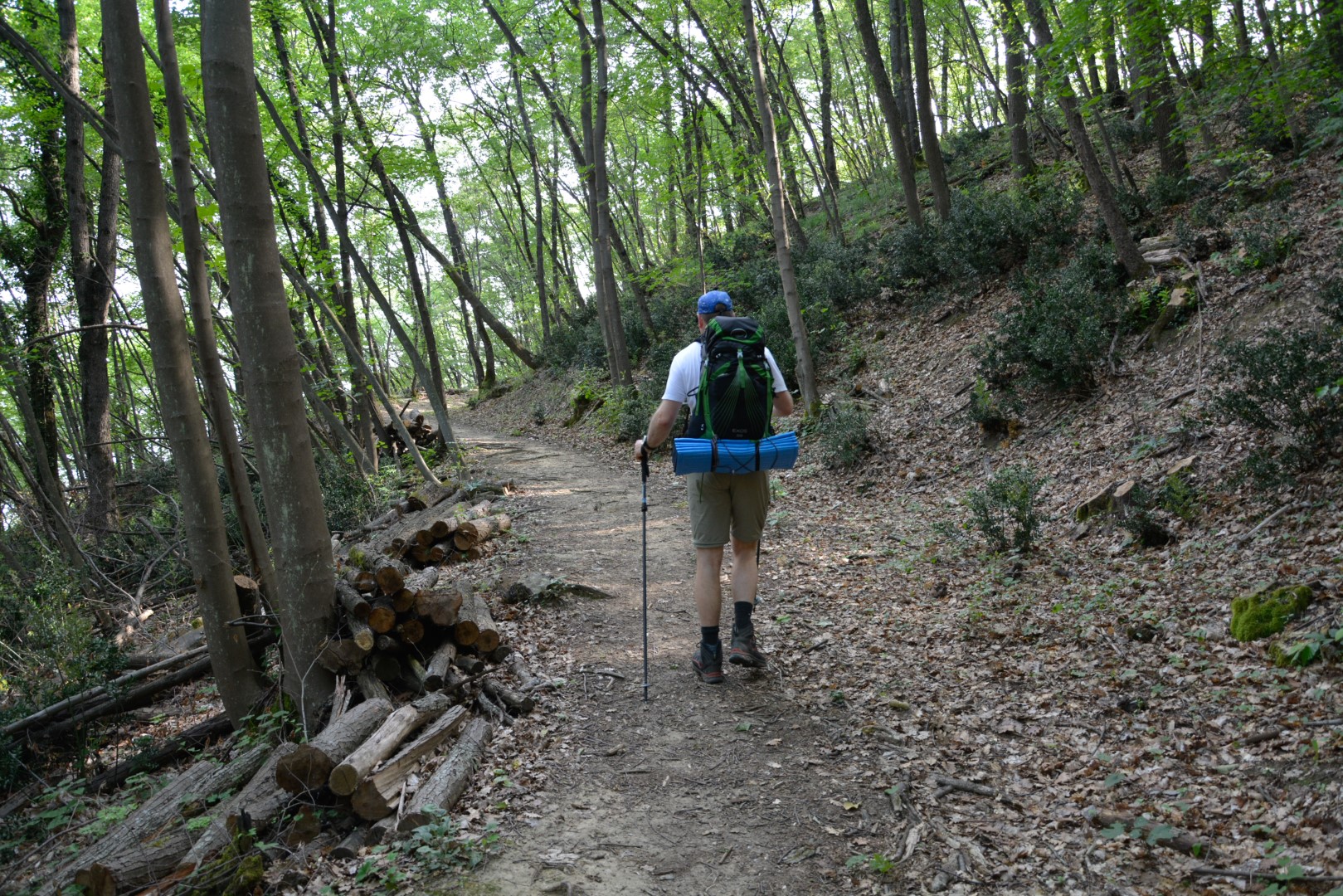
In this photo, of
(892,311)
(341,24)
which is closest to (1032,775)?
(892,311)

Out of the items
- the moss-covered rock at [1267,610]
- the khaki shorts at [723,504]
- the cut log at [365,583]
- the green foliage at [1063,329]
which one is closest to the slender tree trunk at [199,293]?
the cut log at [365,583]

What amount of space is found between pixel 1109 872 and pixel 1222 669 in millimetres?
1849

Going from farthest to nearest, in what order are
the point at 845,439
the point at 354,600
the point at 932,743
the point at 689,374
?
the point at 845,439, the point at 354,600, the point at 689,374, the point at 932,743

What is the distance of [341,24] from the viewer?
57.4 ft

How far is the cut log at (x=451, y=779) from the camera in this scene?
3877 millimetres

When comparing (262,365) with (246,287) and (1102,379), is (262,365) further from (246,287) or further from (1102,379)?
(1102,379)

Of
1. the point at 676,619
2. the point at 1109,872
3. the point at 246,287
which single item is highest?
the point at 246,287

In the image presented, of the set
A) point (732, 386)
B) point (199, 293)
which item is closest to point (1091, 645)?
point (732, 386)

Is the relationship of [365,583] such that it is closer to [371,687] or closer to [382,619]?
[382,619]

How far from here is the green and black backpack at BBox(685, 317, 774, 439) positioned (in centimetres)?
479

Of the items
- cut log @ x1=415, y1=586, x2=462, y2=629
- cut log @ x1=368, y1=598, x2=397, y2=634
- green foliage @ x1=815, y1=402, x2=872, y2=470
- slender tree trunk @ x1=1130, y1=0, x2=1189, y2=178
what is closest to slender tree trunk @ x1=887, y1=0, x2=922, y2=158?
slender tree trunk @ x1=1130, y1=0, x2=1189, y2=178

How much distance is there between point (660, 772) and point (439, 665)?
185 cm

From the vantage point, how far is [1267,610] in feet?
14.9

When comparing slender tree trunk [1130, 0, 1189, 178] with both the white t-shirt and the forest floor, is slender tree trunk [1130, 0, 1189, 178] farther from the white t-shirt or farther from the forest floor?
the white t-shirt
